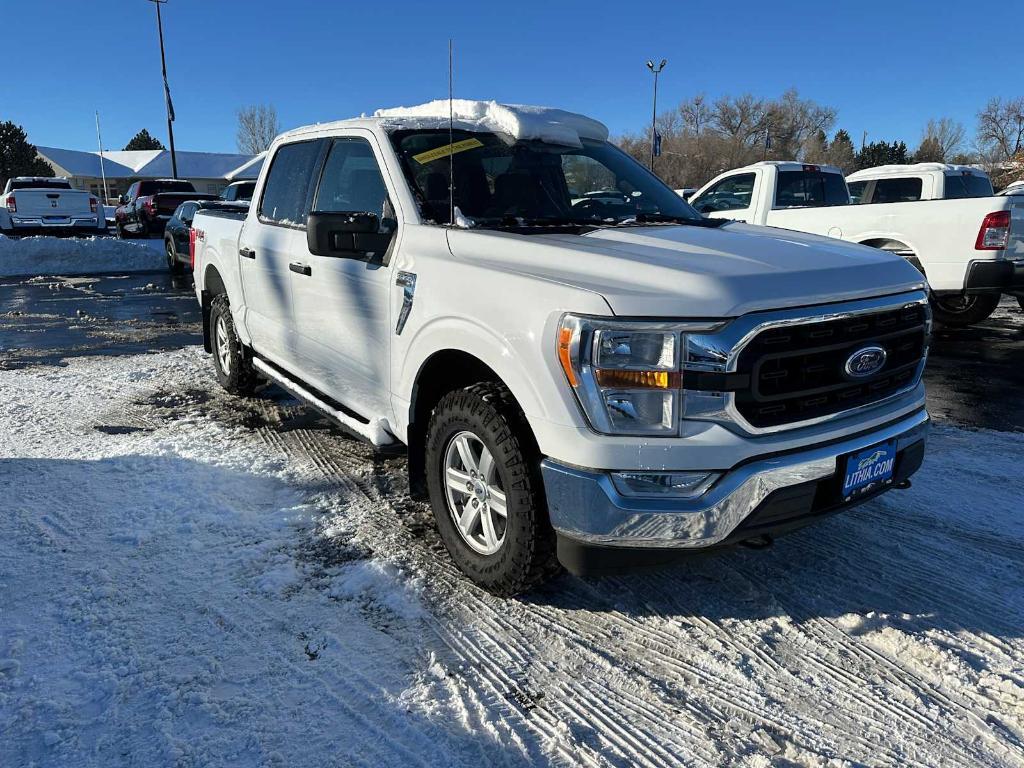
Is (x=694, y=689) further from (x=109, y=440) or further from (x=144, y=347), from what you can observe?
(x=144, y=347)

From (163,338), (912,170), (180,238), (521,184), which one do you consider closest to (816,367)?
(521,184)

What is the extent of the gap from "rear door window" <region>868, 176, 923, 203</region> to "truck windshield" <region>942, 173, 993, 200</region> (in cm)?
39

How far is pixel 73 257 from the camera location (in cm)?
1734

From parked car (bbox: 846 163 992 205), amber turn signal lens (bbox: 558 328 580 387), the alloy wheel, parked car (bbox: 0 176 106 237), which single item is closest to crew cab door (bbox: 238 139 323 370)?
the alloy wheel

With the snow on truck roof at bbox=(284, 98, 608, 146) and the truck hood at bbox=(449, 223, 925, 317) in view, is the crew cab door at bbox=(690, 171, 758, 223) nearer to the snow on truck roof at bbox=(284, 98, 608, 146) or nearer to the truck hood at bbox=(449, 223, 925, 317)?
the snow on truck roof at bbox=(284, 98, 608, 146)

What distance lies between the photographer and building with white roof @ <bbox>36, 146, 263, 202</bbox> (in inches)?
2522

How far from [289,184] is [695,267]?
311 centimetres

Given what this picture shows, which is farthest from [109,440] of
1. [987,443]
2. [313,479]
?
[987,443]

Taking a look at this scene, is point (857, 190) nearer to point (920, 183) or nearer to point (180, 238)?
point (920, 183)

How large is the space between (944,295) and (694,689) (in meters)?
7.52

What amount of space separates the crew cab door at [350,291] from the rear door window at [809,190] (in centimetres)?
767

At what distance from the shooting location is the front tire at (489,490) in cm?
269

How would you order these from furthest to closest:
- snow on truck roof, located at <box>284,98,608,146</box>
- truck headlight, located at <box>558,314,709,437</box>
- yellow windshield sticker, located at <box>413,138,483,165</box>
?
snow on truck roof, located at <box>284,98,608,146</box> → yellow windshield sticker, located at <box>413,138,483,165</box> → truck headlight, located at <box>558,314,709,437</box>

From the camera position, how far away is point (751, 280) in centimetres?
246
